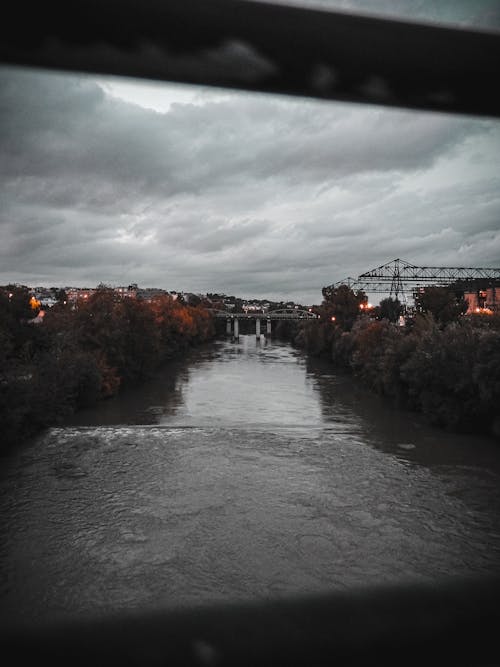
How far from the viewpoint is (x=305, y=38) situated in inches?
28.0

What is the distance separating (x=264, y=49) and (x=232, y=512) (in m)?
11.2

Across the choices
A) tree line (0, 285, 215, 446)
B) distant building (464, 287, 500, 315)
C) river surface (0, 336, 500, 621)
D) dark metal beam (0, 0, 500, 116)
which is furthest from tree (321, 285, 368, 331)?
dark metal beam (0, 0, 500, 116)

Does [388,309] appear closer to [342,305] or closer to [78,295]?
[342,305]

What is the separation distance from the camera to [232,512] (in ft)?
36.1

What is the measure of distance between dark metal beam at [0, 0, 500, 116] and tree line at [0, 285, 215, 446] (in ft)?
55.9

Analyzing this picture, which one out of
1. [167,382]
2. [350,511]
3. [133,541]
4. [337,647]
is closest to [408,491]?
[350,511]

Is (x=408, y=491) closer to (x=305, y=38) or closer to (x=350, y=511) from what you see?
(x=350, y=511)

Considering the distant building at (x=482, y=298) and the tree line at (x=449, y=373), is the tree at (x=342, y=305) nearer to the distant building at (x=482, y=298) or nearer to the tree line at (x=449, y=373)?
the distant building at (x=482, y=298)

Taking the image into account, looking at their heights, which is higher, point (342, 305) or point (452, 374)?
point (342, 305)

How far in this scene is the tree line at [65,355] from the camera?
56.3ft

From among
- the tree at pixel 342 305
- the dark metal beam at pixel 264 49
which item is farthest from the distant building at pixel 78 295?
the dark metal beam at pixel 264 49

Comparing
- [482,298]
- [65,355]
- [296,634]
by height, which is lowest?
[65,355]

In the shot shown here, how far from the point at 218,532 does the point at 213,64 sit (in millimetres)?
10408

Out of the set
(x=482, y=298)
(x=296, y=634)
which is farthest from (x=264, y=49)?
(x=482, y=298)
